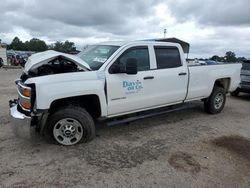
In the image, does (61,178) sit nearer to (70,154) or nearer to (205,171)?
(70,154)

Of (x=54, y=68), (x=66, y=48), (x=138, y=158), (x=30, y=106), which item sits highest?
(x=66, y=48)

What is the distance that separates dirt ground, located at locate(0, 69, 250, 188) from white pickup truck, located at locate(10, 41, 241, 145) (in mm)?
428

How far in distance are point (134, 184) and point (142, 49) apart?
2877mm

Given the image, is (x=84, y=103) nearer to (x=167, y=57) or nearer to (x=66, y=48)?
(x=167, y=57)

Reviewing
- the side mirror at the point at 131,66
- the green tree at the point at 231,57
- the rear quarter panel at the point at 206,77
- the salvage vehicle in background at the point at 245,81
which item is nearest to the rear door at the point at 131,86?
the side mirror at the point at 131,66

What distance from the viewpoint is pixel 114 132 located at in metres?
5.50

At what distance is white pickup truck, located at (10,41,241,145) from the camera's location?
4.23m

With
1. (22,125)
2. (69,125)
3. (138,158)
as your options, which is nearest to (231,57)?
(138,158)

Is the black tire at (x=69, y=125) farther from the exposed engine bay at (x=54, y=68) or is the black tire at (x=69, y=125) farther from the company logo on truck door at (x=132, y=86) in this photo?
the company logo on truck door at (x=132, y=86)

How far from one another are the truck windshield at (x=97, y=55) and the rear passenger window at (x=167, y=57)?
39.5 inches

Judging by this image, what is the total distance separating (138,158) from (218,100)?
12.7ft

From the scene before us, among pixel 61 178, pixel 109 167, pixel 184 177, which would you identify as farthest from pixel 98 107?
pixel 184 177

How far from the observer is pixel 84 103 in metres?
4.92

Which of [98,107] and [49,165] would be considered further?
[98,107]
